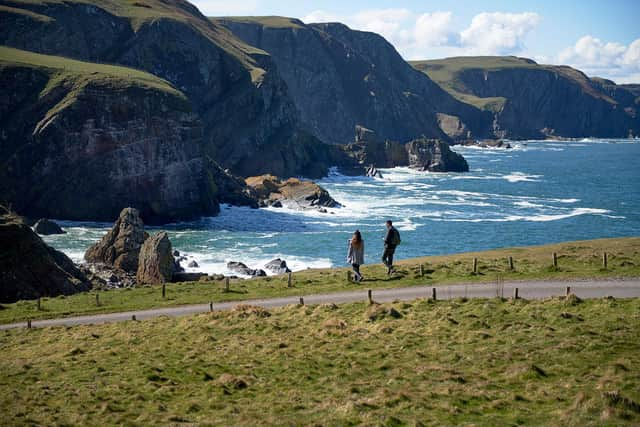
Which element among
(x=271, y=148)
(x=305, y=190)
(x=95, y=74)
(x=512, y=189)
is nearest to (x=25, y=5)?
(x=95, y=74)

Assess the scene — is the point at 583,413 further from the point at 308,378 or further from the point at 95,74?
the point at 95,74

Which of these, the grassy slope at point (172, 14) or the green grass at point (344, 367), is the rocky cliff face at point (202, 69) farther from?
the green grass at point (344, 367)

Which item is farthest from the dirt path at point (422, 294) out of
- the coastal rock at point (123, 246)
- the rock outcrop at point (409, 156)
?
the rock outcrop at point (409, 156)

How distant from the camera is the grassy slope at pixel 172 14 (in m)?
141

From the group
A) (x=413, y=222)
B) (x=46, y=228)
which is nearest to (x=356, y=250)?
(x=46, y=228)

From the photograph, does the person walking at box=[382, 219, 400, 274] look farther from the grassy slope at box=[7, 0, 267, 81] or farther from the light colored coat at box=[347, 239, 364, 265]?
the grassy slope at box=[7, 0, 267, 81]

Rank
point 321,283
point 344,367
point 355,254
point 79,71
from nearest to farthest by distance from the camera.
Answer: point 344,367
point 355,254
point 321,283
point 79,71

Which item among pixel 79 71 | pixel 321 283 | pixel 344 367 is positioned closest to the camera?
pixel 344 367

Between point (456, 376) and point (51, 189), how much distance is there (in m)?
84.8

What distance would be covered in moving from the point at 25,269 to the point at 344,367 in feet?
Result: 100

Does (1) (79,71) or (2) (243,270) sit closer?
(2) (243,270)

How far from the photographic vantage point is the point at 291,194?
116 meters

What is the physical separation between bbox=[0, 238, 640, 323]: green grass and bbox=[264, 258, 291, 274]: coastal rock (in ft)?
78.2

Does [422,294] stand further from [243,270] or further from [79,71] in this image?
[79,71]
